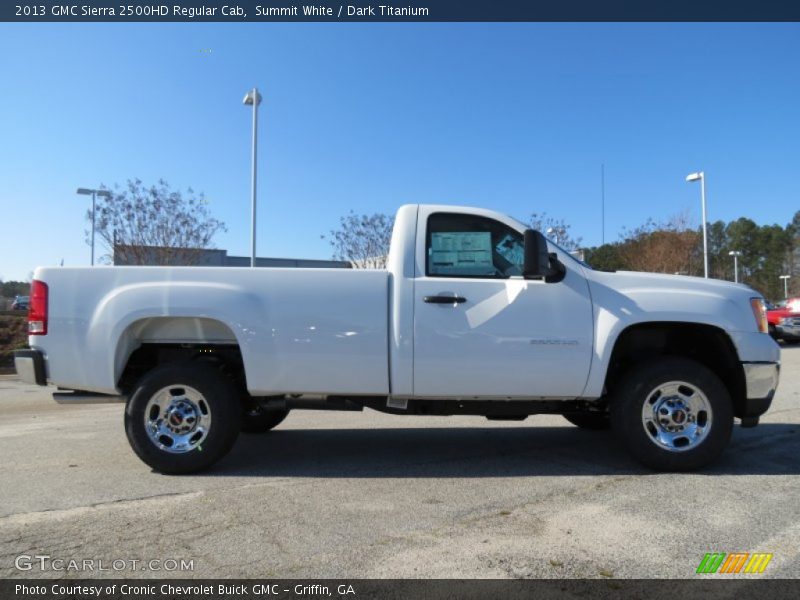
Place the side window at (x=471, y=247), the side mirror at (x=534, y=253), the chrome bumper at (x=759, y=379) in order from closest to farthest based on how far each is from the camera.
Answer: the side mirror at (x=534, y=253), the chrome bumper at (x=759, y=379), the side window at (x=471, y=247)

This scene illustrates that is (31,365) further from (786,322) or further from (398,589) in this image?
(786,322)

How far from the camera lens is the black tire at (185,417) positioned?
4.46m

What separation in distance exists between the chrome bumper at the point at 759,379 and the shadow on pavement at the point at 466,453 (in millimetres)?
646

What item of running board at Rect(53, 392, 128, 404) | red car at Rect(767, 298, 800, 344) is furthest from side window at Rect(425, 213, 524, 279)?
red car at Rect(767, 298, 800, 344)

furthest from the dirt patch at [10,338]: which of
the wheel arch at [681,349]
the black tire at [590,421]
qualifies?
the wheel arch at [681,349]

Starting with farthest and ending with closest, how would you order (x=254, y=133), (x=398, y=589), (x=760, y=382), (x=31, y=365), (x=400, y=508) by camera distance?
(x=254, y=133) < (x=760, y=382) < (x=31, y=365) < (x=400, y=508) < (x=398, y=589)

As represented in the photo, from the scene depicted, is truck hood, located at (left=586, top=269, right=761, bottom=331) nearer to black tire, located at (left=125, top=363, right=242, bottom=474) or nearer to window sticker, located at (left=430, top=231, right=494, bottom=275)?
window sticker, located at (left=430, top=231, right=494, bottom=275)

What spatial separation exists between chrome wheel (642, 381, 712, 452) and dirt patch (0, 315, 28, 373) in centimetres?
1515

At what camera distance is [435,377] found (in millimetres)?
4477

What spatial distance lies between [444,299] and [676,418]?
82.2 inches

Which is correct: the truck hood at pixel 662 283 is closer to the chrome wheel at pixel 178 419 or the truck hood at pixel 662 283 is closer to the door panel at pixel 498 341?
the door panel at pixel 498 341

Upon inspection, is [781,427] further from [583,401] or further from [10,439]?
[10,439]

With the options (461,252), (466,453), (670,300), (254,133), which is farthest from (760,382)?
(254,133)

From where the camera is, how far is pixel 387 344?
4.50m
